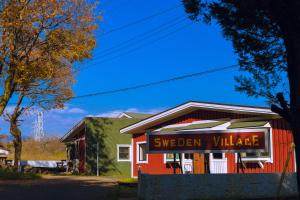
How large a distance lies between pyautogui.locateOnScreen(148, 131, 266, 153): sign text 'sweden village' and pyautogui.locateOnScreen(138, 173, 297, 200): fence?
105 cm

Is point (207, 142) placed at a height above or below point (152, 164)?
above

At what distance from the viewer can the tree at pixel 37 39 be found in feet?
67.4

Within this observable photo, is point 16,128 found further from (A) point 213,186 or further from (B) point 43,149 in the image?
(B) point 43,149

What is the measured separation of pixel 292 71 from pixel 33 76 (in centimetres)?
1565

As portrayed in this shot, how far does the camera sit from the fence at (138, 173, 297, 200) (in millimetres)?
14498

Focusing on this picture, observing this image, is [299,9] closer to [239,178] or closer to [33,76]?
[239,178]

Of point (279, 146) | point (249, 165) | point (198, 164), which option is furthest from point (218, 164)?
point (279, 146)

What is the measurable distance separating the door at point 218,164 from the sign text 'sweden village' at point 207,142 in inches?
221

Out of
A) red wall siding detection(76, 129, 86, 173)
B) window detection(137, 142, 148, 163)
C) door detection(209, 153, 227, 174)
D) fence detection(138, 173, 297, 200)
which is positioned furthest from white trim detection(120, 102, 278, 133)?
red wall siding detection(76, 129, 86, 173)

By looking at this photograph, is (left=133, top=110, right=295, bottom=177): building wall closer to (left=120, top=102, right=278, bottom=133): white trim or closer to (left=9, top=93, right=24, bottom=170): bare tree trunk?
(left=120, top=102, right=278, bottom=133): white trim

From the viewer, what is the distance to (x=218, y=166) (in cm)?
2275

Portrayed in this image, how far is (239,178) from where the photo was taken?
50.7 ft

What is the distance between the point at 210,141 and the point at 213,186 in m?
1.90

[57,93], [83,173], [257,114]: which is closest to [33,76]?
[57,93]
